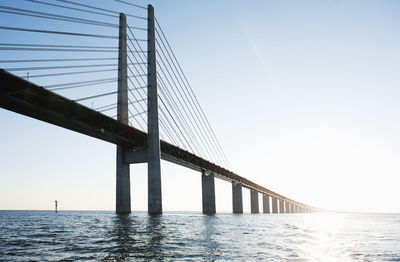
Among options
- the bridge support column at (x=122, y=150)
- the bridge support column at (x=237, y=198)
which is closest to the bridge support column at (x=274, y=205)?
the bridge support column at (x=237, y=198)

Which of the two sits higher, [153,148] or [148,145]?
[148,145]

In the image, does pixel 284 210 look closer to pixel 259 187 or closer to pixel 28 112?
pixel 259 187

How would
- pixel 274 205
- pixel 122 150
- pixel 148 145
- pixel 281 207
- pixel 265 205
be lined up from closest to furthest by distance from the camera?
pixel 148 145 < pixel 122 150 < pixel 265 205 < pixel 274 205 < pixel 281 207

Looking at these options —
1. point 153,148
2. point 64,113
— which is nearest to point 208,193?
point 153,148

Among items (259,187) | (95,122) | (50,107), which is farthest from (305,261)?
(259,187)

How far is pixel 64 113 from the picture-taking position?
35.4 meters

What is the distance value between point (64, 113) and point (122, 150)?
14116 mm

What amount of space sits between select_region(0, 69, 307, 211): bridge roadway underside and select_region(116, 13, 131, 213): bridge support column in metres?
2.70

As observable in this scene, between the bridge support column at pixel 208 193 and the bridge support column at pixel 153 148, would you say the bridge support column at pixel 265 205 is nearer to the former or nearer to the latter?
the bridge support column at pixel 208 193

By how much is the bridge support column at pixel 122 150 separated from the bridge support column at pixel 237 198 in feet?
143

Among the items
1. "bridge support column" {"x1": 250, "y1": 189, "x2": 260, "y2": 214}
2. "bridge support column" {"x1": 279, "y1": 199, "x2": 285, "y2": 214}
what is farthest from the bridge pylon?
"bridge support column" {"x1": 279, "y1": 199, "x2": 285, "y2": 214}

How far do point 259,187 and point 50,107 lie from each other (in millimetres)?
85461

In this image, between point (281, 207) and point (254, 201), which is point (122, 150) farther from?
point (281, 207)

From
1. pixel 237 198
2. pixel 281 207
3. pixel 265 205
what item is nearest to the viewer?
pixel 237 198
